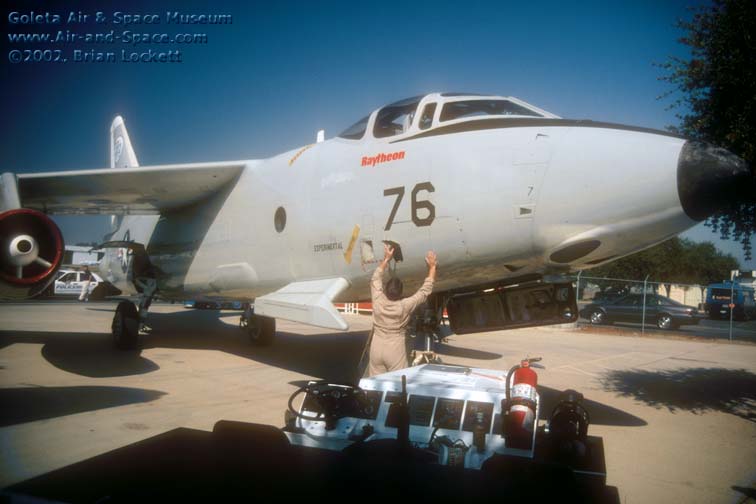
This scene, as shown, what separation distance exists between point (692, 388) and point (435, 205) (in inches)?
242

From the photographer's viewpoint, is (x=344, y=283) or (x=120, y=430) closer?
(x=120, y=430)

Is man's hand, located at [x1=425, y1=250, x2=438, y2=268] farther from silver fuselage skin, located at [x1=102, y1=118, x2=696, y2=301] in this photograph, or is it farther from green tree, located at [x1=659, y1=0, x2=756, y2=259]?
green tree, located at [x1=659, y1=0, x2=756, y2=259]

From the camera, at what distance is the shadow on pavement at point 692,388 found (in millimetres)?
7129

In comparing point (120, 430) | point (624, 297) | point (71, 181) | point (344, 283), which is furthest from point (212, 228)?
point (624, 297)

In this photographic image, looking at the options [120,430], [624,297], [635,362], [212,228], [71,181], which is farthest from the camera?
[624,297]

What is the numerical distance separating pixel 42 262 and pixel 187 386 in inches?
96.4

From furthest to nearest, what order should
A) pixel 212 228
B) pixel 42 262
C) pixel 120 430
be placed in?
1. pixel 212 228
2. pixel 42 262
3. pixel 120 430

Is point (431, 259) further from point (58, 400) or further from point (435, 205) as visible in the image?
point (58, 400)

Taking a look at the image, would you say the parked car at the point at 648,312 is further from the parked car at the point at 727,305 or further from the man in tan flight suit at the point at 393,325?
the man in tan flight suit at the point at 393,325

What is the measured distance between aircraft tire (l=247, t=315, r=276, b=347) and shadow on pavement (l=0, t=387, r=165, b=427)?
4.83 metres

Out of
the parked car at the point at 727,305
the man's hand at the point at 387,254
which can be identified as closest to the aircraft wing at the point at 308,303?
the man's hand at the point at 387,254

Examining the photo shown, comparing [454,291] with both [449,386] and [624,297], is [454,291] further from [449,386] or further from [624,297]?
[624,297]

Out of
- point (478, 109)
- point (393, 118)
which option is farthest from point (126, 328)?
point (478, 109)

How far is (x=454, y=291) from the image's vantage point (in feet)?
20.9
